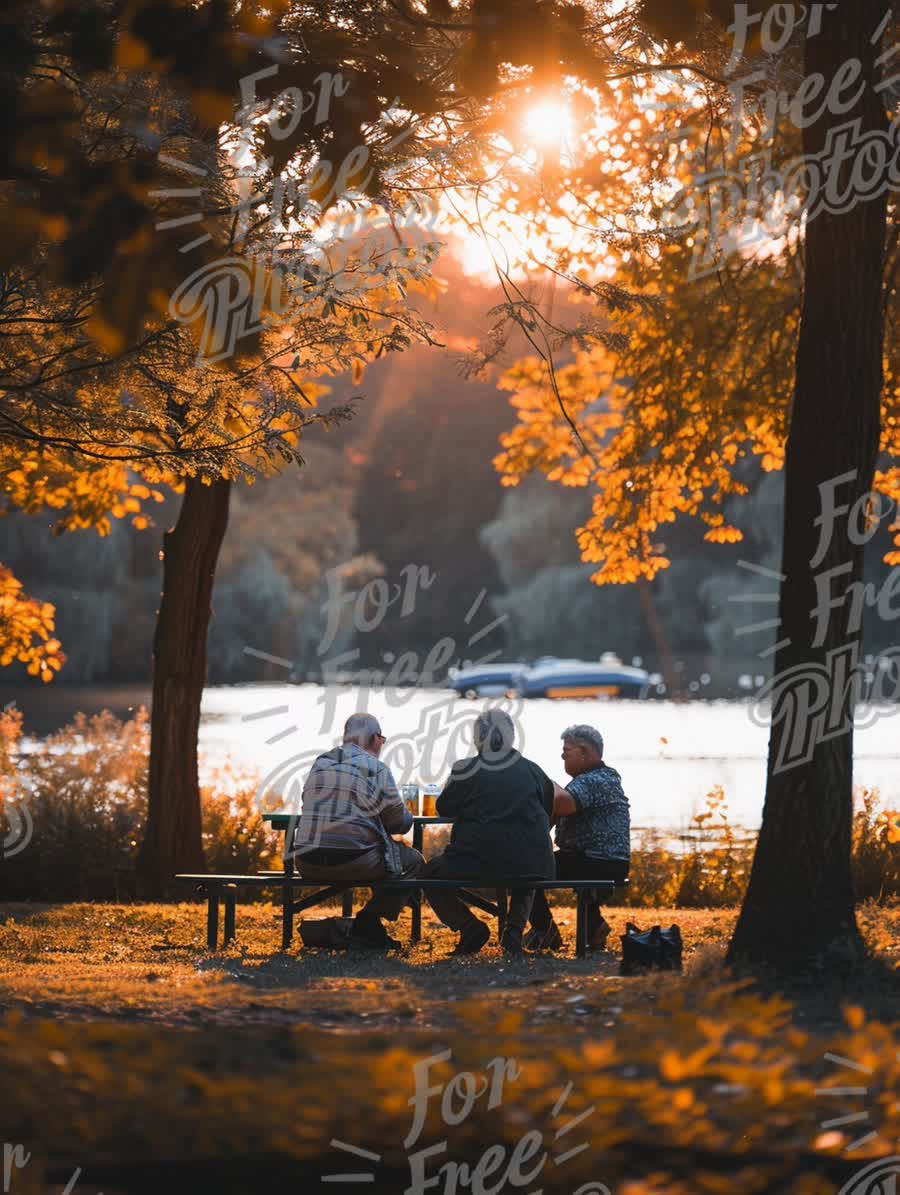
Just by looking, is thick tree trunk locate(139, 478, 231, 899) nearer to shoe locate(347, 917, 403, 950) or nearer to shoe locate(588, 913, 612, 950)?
shoe locate(347, 917, 403, 950)

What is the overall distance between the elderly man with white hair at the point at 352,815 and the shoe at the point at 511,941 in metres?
0.67

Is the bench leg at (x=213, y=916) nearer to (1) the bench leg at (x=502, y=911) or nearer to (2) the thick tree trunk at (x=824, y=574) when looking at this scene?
(1) the bench leg at (x=502, y=911)

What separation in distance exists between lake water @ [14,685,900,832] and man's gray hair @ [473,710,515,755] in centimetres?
516

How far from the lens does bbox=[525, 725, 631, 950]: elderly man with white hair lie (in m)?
8.97

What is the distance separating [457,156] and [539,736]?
28.6 m

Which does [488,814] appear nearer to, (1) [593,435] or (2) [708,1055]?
(2) [708,1055]

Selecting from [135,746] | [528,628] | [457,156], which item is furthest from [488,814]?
[528,628]

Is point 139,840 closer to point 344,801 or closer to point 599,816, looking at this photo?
point 344,801

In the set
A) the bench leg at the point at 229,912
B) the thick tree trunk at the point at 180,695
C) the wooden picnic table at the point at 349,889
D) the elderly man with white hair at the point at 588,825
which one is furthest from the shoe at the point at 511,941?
the thick tree trunk at the point at 180,695

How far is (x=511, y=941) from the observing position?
28.0 ft

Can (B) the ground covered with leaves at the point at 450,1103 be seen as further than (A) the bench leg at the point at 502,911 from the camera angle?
No

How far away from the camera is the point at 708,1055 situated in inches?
169

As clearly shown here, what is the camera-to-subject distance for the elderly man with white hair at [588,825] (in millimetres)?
8969

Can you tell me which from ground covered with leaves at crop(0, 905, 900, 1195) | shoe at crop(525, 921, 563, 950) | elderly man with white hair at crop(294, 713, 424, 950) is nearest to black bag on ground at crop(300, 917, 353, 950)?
elderly man with white hair at crop(294, 713, 424, 950)
